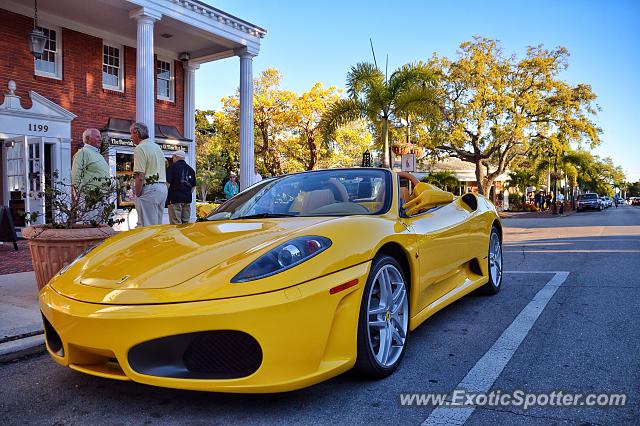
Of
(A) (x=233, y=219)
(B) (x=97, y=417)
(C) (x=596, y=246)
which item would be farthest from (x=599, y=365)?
(C) (x=596, y=246)

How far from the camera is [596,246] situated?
10.0m

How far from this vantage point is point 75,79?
1330 cm

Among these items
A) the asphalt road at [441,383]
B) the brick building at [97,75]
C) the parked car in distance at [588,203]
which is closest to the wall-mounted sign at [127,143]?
the brick building at [97,75]

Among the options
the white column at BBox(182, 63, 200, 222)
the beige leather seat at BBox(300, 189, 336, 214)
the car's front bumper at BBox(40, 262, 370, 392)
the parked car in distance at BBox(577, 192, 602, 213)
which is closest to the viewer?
the car's front bumper at BBox(40, 262, 370, 392)

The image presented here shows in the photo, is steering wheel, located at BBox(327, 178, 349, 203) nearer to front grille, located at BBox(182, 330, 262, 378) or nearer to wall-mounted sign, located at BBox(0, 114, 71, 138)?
front grille, located at BBox(182, 330, 262, 378)

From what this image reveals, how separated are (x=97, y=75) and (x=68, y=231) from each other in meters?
10.8

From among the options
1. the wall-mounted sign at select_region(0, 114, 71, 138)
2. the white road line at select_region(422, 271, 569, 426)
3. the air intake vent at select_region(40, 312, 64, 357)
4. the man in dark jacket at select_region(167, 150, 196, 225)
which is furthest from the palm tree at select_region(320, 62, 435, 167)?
the air intake vent at select_region(40, 312, 64, 357)

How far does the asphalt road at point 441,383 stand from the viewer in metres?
2.39

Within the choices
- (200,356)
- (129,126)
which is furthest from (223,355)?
(129,126)

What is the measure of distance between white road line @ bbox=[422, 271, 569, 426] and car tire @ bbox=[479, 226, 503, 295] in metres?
0.41

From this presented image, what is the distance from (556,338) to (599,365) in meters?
0.54

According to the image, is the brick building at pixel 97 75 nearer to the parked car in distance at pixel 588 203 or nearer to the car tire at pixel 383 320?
the car tire at pixel 383 320

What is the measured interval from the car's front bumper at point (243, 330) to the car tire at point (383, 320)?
21 cm

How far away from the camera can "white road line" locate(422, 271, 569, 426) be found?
2.37 meters
